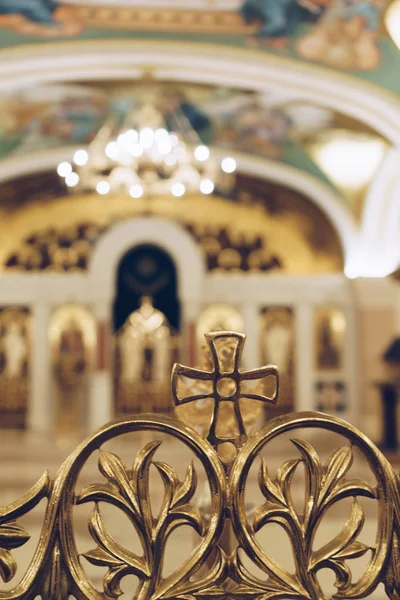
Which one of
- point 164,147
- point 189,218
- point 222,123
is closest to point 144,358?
point 189,218

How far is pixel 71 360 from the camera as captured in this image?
1507cm

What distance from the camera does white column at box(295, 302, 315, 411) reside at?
1466 cm

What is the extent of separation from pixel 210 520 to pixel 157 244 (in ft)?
46.3

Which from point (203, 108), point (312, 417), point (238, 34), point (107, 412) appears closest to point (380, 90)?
point (238, 34)

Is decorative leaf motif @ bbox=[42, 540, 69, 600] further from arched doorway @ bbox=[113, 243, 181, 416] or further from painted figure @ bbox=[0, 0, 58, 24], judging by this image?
arched doorway @ bbox=[113, 243, 181, 416]

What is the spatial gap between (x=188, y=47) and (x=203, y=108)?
258cm

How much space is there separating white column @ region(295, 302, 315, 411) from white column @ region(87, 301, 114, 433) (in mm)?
3651

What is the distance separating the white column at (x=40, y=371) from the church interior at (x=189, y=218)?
3cm

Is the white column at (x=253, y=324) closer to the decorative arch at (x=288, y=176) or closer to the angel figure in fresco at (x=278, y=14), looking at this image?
the decorative arch at (x=288, y=176)

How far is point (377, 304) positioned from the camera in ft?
46.2

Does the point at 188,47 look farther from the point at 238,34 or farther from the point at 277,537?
the point at 277,537

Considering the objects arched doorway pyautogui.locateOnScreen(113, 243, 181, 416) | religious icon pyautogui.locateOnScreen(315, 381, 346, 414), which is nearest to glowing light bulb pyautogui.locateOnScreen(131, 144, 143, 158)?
arched doorway pyautogui.locateOnScreen(113, 243, 181, 416)

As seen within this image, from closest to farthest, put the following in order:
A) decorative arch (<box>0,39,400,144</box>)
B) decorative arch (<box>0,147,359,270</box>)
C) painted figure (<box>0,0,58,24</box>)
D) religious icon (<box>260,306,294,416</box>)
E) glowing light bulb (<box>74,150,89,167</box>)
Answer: painted figure (<box>0,0,58,24</box>)
decorative arch (<box>0,39,400,144</box>)
glowing light bulb (<box>74,150,89,167</box>)
decorative arch (<box>0,147,359,270</box>)
religious icon (<box>260,306,294,416</box>)

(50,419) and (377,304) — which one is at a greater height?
(377,304)
